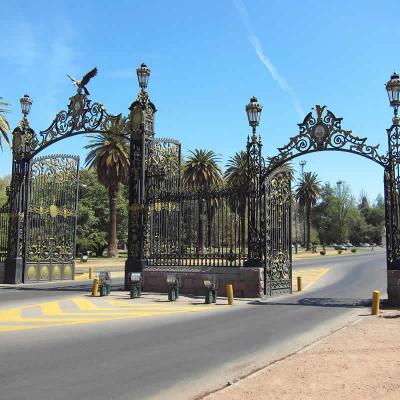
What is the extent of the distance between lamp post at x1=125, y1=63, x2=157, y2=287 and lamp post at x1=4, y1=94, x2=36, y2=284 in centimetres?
670

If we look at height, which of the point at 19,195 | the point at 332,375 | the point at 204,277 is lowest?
the point at 332,375

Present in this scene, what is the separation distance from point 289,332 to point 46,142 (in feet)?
57.3

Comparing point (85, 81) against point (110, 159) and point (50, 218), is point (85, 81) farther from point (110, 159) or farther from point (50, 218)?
point (110, 159)

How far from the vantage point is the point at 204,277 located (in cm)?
1917

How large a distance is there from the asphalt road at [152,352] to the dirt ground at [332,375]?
0.47 m

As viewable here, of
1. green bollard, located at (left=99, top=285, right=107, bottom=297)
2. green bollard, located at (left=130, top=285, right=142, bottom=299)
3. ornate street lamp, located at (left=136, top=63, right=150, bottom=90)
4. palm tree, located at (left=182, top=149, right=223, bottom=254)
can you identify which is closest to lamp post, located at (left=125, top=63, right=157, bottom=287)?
ornate street lamp, located at (left=136, top=63, right=150, bottom=90)

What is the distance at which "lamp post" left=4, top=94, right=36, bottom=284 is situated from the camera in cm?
2467

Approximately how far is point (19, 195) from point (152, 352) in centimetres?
1832

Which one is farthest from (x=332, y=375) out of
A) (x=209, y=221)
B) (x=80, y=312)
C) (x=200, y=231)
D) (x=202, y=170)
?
(x=202, y=170)

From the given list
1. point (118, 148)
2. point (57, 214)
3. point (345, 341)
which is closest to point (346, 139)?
point (345, 341)

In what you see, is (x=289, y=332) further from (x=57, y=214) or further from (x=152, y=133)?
(x=57, y=214)

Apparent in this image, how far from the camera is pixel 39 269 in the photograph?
25.9 m

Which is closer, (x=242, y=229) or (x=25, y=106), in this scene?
(x=242, y=229)

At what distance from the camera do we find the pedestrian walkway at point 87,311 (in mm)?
12492
